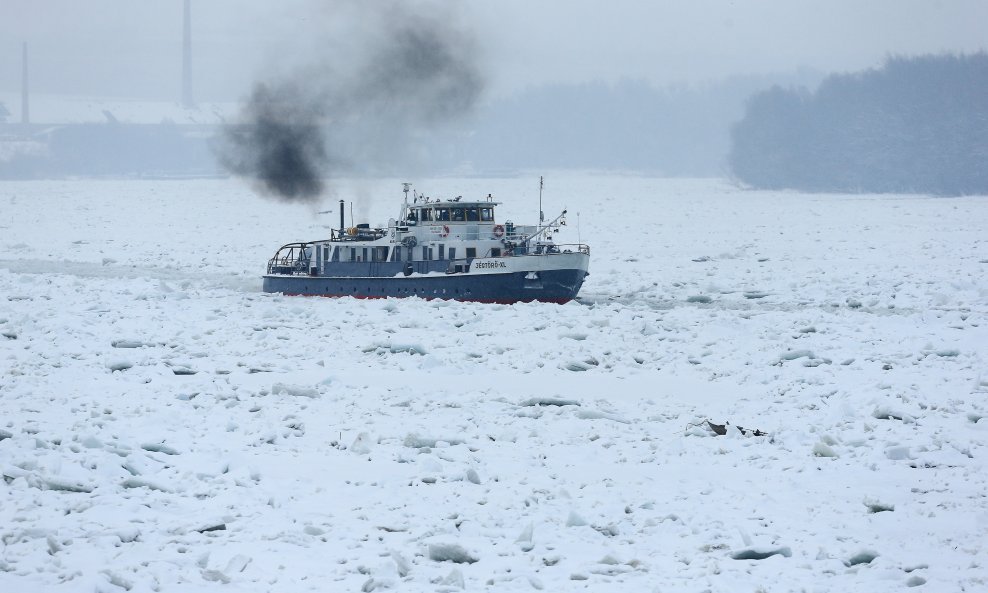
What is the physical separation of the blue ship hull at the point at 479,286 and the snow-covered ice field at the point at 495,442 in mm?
1871

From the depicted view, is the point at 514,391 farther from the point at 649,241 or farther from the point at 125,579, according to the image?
the point at 649,241

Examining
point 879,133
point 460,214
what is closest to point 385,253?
point 460,214

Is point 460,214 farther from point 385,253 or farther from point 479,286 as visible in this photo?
point 479,286

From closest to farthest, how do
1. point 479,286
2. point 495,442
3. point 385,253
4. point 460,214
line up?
point 495,442, point 479,286, point 460,214, point 385,253

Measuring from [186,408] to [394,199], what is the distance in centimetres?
8549

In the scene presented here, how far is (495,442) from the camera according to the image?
17984 millimetres

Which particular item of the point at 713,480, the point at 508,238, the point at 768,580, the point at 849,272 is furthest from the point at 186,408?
the point at 849,272

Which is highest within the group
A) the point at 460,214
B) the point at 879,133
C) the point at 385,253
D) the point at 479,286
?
the point at 879,133

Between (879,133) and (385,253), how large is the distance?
329 ft

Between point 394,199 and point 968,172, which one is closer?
point 394,199

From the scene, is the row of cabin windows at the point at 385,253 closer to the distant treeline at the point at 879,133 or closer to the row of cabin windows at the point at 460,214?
the row of cabin windows at the point at 460,214

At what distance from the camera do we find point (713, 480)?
53.0ft

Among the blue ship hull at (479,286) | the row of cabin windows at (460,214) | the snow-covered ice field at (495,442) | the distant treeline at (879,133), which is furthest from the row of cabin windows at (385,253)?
the distant treeline at (879,133)

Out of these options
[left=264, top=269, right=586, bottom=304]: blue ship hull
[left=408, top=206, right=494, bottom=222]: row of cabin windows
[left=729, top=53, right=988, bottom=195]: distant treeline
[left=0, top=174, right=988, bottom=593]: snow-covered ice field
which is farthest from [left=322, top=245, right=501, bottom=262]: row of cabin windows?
[left=729, top=53, right=988, bottom=195]: distant treeline
